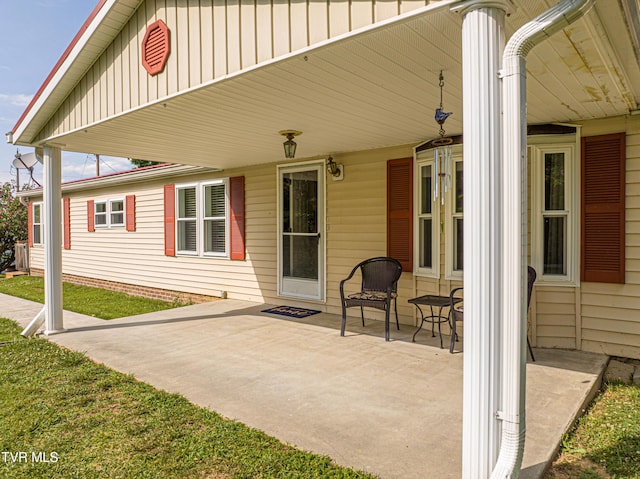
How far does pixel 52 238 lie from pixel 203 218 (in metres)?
2.82

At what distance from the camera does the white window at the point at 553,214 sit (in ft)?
13.7

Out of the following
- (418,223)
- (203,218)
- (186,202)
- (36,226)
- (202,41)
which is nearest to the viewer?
(202,41)

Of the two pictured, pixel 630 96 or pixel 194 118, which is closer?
pixel 630 96

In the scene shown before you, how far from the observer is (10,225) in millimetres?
13891

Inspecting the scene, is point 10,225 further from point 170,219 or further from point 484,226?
point 484,226

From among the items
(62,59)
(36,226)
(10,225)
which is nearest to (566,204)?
(62,59)

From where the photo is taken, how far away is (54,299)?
5098 mm

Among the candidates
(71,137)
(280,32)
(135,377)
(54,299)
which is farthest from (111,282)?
(280,32)

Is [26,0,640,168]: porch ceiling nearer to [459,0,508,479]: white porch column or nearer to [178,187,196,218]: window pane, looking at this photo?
[459,0,508,479]: white porch column

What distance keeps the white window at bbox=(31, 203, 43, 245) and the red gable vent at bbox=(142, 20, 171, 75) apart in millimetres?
10766

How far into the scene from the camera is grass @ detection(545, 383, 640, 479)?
226cm

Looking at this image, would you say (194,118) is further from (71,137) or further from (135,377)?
(135,377)

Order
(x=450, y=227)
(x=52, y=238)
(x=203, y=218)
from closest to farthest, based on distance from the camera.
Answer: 1. (x=450, y=227)
2. (x=52, y=238)
3. (x=203, y=218)

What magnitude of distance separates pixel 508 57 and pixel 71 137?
185 inches
